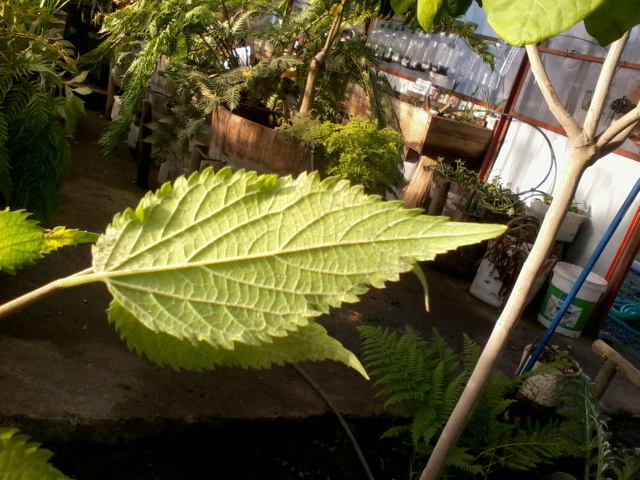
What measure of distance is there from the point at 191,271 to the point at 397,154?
320 cm

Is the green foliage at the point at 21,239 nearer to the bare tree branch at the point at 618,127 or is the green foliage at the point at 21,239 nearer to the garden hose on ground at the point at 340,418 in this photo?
the bare tree branch at the point at 618,127

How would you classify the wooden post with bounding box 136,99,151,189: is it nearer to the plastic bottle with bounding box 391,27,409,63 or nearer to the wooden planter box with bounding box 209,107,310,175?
the wooden planter box with bounding box 209,107,310,175

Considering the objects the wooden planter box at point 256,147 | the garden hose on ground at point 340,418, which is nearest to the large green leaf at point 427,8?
the garden hose on ground at point 340,418

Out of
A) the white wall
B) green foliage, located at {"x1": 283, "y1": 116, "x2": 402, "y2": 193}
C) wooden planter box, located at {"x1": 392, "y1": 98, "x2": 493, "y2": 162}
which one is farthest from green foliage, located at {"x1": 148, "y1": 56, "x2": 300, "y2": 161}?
the white wall

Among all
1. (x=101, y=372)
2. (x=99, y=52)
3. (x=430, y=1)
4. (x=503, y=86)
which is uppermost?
(x=503, y=86)

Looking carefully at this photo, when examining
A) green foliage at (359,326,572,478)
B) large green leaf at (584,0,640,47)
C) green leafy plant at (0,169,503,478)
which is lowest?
green foliage at (359,326,572,478)

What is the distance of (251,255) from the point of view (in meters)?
0.27

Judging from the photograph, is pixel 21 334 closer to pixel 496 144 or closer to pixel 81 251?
pixel 81 251

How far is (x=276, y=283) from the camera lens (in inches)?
10.6

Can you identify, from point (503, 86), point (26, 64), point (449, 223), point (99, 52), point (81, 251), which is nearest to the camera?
point (449, 223)

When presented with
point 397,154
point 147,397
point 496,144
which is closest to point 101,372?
point 147,397

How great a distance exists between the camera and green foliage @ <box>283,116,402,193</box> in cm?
312

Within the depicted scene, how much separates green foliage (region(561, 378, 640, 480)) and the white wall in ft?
5.97

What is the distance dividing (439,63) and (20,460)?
5.48 meters
